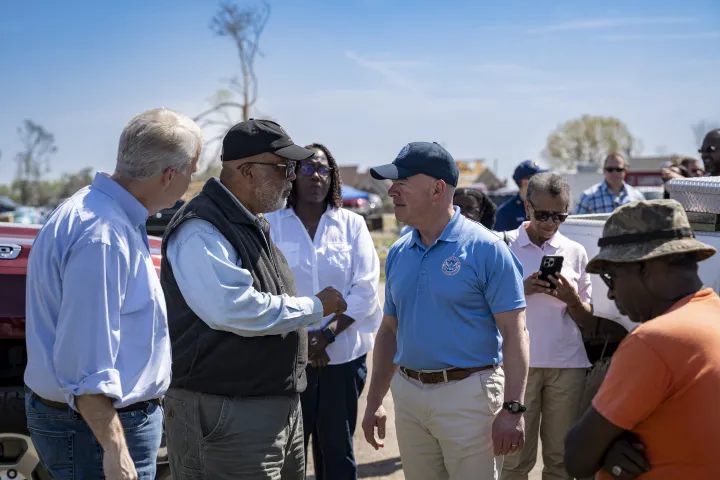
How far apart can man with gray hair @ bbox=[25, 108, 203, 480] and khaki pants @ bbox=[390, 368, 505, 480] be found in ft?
4.20

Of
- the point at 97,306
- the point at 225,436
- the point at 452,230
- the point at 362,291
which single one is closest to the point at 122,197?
the point at 97,306

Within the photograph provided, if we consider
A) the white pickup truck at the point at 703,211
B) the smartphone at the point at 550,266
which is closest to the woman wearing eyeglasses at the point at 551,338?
the smartphone at the point at 550,266

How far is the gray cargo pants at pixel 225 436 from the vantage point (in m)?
3.10

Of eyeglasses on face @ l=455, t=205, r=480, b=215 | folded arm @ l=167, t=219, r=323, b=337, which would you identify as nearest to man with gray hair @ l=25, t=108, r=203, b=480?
folded arm @ l=167, t=219, r=323, b=337

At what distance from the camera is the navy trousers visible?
14.6 feet

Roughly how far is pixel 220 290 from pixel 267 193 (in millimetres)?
571

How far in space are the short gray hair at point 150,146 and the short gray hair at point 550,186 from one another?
233 centimetres

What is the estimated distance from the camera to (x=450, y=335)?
135 inches

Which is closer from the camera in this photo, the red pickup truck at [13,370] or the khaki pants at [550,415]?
the red pickup truck at [13,370]

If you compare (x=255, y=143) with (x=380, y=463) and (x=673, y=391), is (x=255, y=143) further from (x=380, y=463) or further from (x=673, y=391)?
(x=380, y=463)

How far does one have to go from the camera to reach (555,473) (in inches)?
172

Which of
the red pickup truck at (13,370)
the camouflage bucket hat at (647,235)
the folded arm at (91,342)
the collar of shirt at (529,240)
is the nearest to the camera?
the camouflage bucket hat at (647,235)

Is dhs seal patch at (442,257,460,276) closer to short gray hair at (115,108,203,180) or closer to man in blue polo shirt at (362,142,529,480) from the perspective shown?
man in blue polo shirt at (362,142,529,480)

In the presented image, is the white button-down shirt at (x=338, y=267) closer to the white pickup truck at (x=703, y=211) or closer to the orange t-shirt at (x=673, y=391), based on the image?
the white pickup truck at (x=703, y=211)
